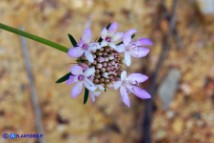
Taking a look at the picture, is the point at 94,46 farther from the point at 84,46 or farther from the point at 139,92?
the point at 139,92

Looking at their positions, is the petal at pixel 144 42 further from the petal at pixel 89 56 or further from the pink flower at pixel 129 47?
the petal at pixel 89 56

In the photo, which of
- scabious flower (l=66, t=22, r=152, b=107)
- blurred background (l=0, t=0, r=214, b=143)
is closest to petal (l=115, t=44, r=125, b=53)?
scabious flower (l=66, t=22, r=152, b=107)

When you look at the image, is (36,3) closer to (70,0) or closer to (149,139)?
(70,0)

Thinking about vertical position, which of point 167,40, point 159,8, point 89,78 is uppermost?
point 159,8

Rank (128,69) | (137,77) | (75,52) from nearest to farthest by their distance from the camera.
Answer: (75,52) < (137,77) < (128,69)

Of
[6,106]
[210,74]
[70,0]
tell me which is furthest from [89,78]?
[210,74]

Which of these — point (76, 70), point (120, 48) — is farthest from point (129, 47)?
point (76, 70)

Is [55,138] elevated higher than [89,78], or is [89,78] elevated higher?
[55,138]
